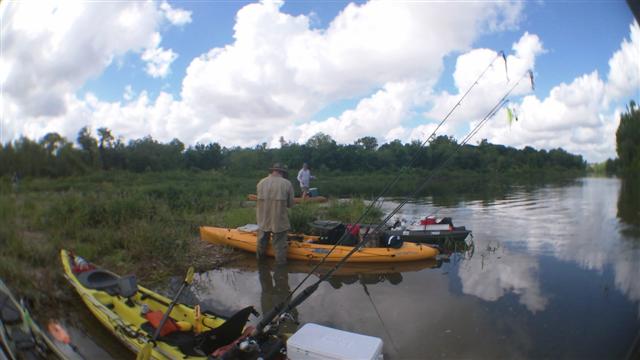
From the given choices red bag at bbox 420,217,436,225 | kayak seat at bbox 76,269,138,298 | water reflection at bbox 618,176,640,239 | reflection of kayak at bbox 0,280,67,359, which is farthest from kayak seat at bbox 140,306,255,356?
red bag at bbox 420,217,436,225

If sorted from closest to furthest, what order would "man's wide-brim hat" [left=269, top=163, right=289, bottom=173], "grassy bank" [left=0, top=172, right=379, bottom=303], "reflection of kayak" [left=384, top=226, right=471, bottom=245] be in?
1. "grassy bank" [left=0, top=172, right=379, bottom=303]
2. "man's wide-brim hat" [left=269, top=163, right=289, bottom=173]
3. "reflection of kayak" [left=384, top=226, right=471, bottom=245]

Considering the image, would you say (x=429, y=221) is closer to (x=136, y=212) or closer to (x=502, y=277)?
(x=502, y=277)

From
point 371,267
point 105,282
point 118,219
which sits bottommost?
point 371,267

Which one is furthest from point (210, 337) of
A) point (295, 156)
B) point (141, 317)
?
point (295, 156)

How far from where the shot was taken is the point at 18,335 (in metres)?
1.38

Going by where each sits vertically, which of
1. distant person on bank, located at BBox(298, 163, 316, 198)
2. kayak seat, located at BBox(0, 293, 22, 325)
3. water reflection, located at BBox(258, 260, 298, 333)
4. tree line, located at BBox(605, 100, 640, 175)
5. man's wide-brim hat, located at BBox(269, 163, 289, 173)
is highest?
tree line, located at BBox(605, 100, 640, 175)

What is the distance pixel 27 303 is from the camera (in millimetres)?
1623

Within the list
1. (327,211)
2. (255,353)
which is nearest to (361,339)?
(255,353)

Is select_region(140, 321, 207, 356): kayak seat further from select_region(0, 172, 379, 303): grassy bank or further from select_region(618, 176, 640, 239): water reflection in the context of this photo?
select_region(618, 176, 640, 239): water reflection

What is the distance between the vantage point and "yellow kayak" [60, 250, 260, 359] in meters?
2.04

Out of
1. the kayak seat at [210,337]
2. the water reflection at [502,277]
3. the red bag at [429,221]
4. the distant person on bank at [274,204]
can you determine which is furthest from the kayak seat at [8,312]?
the red bag at [429,221]

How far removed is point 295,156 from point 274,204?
2.13ft

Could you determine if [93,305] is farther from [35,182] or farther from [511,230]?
[511,230]

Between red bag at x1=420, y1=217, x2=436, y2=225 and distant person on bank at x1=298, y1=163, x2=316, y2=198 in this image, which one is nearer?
distant person on bank at x1=298, y1=163, x2=316, y2=198
